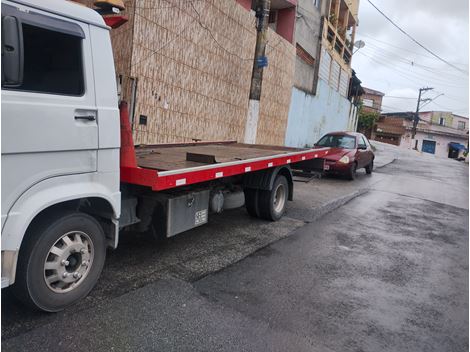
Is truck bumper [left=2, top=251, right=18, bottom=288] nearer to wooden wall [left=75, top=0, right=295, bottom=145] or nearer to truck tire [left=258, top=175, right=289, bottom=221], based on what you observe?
truck tire [left=258, top=175, right=289, bottom=221]

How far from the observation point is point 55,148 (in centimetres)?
311

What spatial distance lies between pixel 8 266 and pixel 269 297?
2.32 m

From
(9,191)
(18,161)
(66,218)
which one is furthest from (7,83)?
(66,218)

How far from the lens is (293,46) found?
55.5ft

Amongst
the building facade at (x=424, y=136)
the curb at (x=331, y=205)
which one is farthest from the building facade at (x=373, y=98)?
the curb at (x=331, y=205)

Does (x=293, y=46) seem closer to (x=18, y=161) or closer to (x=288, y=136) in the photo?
(x=288, y=136)

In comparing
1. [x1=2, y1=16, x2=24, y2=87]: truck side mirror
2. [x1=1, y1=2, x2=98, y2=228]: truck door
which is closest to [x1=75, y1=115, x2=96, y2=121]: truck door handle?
[x1=1, y1=2, x2=98, y2=228]: truck door

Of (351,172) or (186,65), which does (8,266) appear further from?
(351,172)

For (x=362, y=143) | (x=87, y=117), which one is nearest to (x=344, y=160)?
(x=362, y=143)

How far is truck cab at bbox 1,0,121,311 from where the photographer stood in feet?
9.32

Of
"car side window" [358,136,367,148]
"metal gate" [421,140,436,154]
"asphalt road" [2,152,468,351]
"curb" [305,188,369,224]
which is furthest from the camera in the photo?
"metal gate" [421,140,436,154]

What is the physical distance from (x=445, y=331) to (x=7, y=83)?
4.05 meters

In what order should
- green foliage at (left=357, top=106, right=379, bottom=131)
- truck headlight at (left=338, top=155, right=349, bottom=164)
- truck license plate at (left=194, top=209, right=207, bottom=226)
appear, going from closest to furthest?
truck license plate at (left=194, top=209, right=207, bottom=226) → truck headlight at (left=338, top=155, right=349, bottom=164) → green foliage at (left=357, top=106, right=379, bottom=131)

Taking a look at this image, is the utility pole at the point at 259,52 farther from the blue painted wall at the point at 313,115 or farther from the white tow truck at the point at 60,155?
the blue painted wall at the point at 313,115
